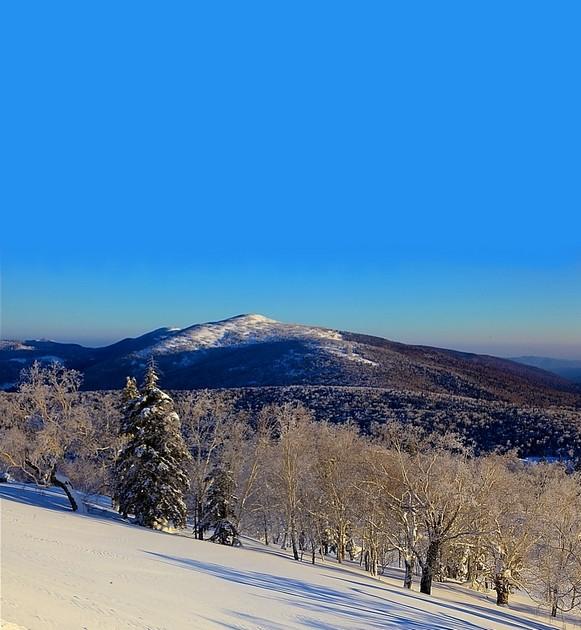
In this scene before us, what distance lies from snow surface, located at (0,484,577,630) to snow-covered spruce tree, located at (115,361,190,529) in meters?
2.83

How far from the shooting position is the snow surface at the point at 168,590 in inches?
425

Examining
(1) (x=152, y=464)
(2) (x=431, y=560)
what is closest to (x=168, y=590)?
(1) (x=152, y=464)

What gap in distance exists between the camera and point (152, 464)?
2778 centimetres

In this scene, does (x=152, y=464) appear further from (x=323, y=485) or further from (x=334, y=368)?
(x=334, y=368)

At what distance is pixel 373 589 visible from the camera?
2050 cm

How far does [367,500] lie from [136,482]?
491 inches

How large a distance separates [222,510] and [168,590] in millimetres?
19940

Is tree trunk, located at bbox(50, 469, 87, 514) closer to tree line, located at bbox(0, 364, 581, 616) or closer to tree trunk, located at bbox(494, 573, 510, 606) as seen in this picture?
tree line, located at bbox(0, 364, 581, 616)

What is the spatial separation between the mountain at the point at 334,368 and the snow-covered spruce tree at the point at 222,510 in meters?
64.9

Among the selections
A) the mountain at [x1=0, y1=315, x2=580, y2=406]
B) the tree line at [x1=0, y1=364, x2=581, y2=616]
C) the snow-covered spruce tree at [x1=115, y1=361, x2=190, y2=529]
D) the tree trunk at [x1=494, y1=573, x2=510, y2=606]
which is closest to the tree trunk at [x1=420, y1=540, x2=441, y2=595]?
the tree line at [x1=0, y1=364, x2=581, y2=616]

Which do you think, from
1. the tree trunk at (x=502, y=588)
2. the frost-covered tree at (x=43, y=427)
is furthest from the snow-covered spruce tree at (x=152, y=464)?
the tree trunk at (x=502, y=588)

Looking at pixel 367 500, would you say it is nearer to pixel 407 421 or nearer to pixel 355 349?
pixel 407 421

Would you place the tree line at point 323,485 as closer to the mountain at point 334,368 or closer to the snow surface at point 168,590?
the snow surface at point 168,590

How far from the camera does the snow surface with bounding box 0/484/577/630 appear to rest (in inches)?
425
